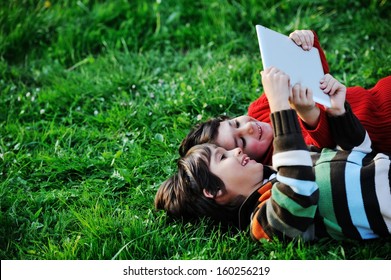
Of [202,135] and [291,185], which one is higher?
[291,185]

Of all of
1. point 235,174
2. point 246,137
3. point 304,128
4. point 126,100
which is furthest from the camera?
point 126,100

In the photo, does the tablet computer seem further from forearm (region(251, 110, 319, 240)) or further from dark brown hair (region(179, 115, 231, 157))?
dark brown hair (region(179, 115, 231, 157))

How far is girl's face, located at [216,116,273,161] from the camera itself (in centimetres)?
261

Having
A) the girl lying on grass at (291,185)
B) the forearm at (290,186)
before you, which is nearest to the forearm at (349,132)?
the girl lying on grass at (291,185)

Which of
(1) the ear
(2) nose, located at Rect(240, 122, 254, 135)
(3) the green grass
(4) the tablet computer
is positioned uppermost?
(4) the tablet computer

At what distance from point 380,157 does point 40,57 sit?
7.87 ft

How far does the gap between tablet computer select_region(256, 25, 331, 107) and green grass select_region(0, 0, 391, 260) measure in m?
0.59

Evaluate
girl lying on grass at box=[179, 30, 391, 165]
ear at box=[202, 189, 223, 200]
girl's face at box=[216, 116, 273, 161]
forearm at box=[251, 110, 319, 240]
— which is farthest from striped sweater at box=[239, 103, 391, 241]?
girl's face at box=[216, 116, 273, 161]

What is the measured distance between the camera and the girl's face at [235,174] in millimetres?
2340

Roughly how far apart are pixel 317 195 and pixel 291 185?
0.33 ft

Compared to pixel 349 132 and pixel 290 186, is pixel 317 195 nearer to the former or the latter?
pixel 290 186

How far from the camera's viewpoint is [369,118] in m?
2.64

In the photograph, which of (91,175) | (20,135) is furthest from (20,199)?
(20,135)

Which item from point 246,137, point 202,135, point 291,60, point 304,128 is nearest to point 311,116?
point 304,128
